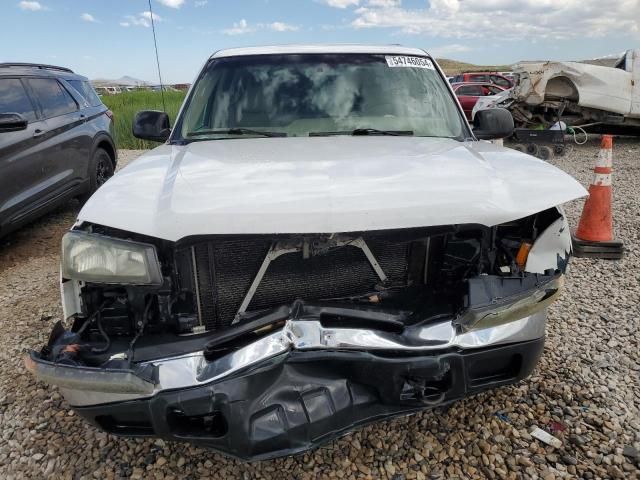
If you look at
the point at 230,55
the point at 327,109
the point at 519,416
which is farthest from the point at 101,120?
the point at 519,416

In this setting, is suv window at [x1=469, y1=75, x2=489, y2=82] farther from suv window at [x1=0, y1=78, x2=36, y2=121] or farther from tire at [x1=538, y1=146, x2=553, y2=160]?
suv window at [x1=0, y1=78, x2=36, y2=121]

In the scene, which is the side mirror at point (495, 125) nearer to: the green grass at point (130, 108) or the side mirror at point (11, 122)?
the side mirror at point (11, 122)

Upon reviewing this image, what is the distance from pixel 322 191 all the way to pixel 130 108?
51.0 ft

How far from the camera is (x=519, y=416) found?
2438mm

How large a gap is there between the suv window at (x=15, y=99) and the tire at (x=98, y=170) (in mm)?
1072

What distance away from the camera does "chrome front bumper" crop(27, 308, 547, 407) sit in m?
1.62

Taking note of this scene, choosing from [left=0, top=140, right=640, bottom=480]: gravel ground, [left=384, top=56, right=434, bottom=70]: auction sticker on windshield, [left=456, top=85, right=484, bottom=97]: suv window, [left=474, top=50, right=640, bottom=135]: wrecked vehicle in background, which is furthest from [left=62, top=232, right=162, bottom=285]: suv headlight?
[left=456, top=85, right=484, bottom=97]: suv window

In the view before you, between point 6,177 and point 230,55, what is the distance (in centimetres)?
258

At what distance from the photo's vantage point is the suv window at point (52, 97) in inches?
208

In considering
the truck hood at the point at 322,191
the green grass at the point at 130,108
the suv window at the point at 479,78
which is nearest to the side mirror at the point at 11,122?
the truck hood at the point at 322,191

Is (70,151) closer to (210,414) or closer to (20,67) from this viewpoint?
(20,67)

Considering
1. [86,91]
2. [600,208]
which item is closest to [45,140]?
[86,91]

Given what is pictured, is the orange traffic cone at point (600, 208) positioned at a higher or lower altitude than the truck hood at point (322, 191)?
lower

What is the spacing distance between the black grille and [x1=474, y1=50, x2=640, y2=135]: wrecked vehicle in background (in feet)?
31.7
